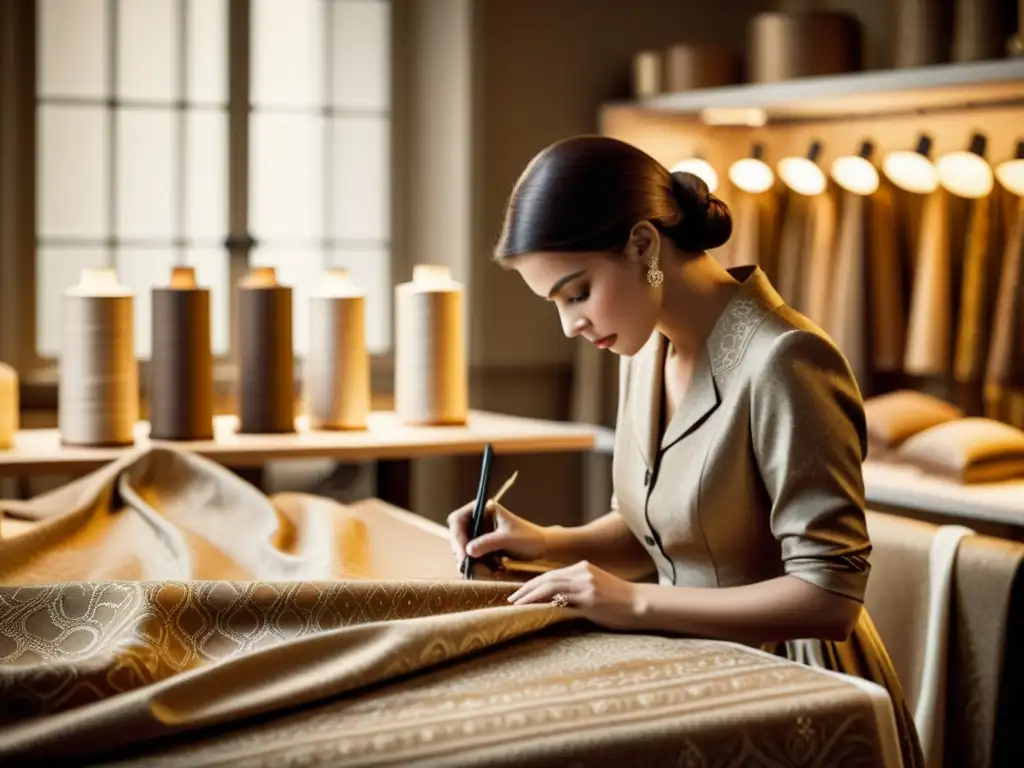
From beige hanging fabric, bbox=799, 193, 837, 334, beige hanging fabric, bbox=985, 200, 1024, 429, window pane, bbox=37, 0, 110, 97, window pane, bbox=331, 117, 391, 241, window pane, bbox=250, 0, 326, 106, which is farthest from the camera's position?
window pane, bbox=331, 117, 391, 241

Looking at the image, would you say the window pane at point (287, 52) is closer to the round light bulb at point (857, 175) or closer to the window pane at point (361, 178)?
the window pane at point (361, 178)

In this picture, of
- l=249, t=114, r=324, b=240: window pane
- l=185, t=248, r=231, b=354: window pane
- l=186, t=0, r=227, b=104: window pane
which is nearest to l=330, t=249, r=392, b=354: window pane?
l=249, t=114, r=324, b=240: window pane

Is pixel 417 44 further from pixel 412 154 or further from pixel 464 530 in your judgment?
pixel 464 530

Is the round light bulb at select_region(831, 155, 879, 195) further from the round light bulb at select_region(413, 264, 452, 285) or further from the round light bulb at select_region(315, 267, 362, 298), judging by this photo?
the round light bulb at select_region(315, 267, 362, 298)

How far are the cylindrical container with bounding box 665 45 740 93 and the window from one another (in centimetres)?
94

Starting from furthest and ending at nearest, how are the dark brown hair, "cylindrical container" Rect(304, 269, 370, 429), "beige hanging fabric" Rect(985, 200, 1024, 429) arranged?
"beige hanging fabric" Rect(985, 200, 1024, 429) < "cylindrical container" Rect(304, 269, 370, 429) < the dark brown hair

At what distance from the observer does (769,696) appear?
1307 mm

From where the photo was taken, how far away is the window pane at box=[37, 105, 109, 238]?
4.08 m

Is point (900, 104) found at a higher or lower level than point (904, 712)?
higher

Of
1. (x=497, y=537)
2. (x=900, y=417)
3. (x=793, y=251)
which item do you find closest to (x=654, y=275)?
(x=497, y=537)

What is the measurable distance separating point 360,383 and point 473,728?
1904mm

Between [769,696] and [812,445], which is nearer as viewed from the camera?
[769,696]

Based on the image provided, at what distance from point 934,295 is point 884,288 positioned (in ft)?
0.57

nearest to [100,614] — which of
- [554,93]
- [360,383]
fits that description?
[360,383]
